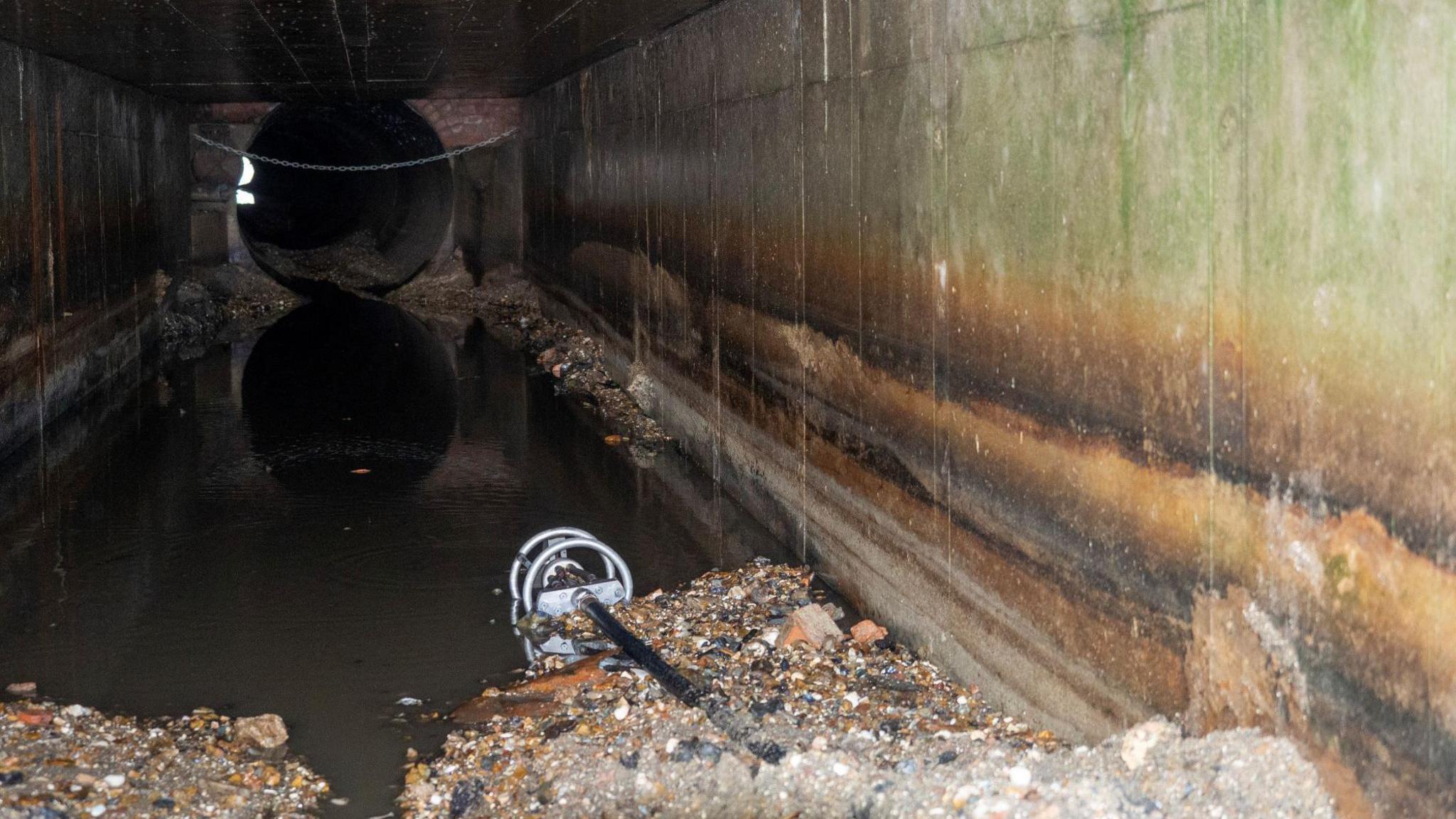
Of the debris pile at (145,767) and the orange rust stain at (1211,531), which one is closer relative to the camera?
the orange rust stain at (1211,531)

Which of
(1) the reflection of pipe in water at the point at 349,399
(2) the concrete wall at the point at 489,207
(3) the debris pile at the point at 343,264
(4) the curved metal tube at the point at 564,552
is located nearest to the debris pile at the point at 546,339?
(2) the concrete wall at the point at 489,207

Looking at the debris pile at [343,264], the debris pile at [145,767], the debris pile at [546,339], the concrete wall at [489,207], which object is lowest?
the debris pile at [145,767]

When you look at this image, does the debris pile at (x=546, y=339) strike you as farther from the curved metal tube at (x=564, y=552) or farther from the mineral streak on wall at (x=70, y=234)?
the mineral streak on wall at (x=70, y=234)

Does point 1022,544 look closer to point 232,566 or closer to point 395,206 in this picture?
point 232,566

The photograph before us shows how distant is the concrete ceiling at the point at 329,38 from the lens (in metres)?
7.98

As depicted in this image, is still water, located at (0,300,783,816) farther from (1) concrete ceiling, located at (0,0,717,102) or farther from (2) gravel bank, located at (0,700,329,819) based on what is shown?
(1) concrete ceiling, located at (0,0,717,102)

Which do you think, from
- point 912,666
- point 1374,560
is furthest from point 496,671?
point 1374,560

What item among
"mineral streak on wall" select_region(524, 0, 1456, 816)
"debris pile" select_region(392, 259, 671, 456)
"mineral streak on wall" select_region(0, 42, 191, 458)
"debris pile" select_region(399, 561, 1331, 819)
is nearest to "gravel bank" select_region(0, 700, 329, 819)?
"debris pile" select_region(399, 561, 1331, 819)

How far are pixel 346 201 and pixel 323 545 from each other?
59.5 ft

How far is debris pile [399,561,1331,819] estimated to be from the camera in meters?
3.21

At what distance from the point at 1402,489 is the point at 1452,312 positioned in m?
0.33

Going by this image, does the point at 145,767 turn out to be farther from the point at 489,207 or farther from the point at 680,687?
the point at 489,207

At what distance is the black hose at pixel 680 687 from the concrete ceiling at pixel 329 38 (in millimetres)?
3706

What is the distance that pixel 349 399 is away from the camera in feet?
37.7
